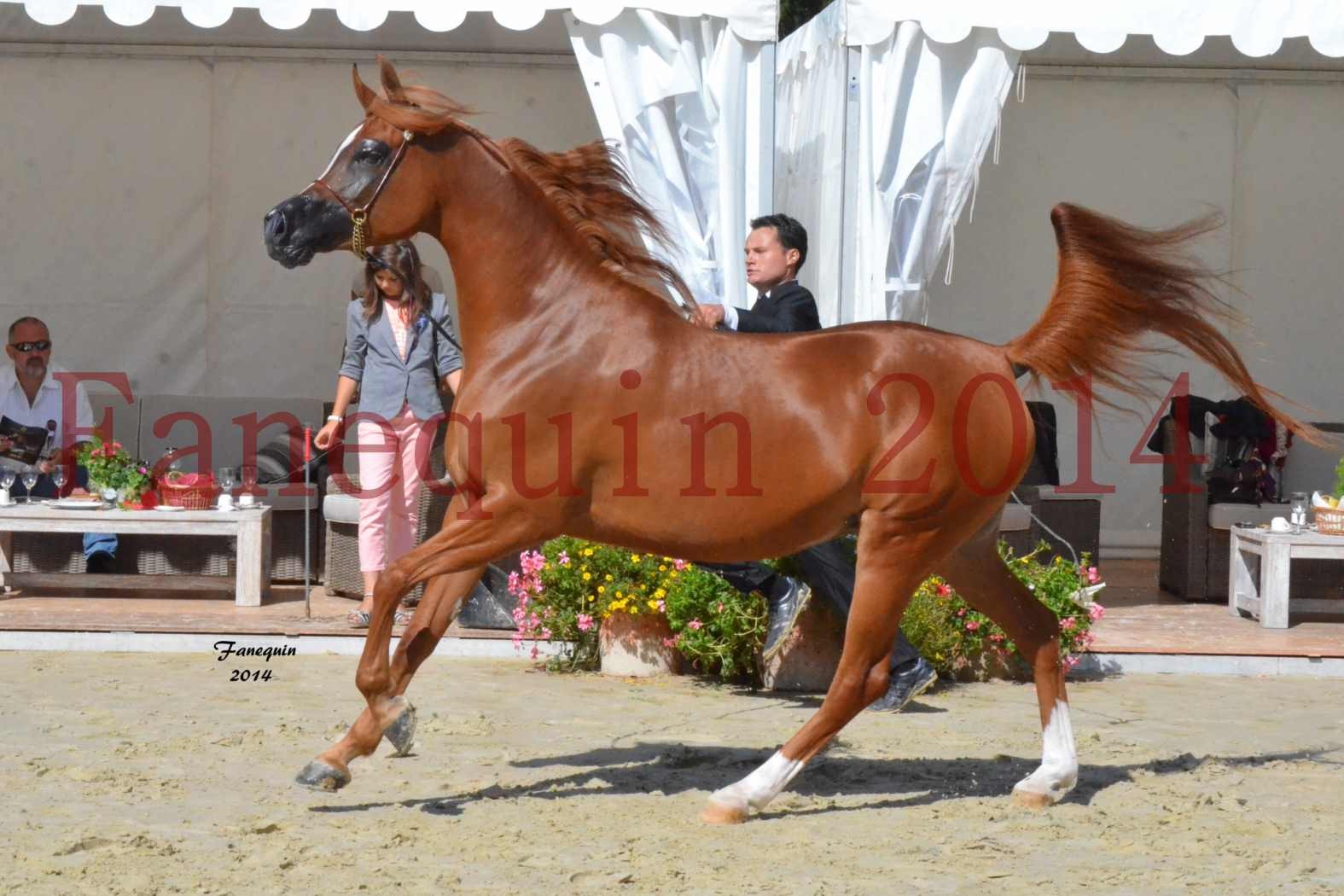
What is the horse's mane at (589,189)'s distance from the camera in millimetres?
4492

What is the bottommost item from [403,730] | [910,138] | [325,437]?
[403,730]

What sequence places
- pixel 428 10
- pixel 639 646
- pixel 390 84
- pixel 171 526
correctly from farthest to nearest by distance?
1. pixel 171 526
2. pixel 428 10
3. pixel 639 646
4. pixel 390 84

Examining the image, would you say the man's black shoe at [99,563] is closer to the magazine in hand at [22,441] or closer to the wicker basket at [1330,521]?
the magazine in hand at [22,441]

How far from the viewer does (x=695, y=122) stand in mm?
6934

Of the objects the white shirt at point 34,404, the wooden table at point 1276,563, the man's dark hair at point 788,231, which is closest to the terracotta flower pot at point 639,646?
the man's dark hair at point 788,231

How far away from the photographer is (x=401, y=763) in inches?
195

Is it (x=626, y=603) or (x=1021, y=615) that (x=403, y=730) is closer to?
(x=1021, y=615)

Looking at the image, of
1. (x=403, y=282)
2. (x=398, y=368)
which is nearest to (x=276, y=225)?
(x=403, y=282)

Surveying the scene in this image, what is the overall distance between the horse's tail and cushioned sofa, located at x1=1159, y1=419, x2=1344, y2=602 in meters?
3.78

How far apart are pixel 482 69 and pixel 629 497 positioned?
6.58 m

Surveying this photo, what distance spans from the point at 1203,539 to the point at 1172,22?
2.93m

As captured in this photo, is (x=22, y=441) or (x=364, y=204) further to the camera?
(x=22, y=441)

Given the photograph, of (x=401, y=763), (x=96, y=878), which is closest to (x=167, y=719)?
(x=401, y=763)

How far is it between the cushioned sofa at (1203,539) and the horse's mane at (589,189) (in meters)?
4.79
